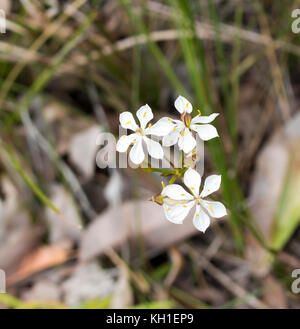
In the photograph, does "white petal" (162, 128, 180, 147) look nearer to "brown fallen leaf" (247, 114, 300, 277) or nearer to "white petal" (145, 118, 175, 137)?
"white petal" (145, 118, 175, 137)

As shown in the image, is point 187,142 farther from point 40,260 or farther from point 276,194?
point 40,260

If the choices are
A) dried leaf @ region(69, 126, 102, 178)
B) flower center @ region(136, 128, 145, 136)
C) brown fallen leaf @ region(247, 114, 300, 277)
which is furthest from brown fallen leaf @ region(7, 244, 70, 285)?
flower center @ region(136, 128, 145, 136)

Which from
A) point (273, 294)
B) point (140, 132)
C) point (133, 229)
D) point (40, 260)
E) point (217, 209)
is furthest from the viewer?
point (40, 260)

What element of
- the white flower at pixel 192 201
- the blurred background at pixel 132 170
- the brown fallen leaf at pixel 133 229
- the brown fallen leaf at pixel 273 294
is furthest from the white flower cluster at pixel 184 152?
the brown fallen leaf at pixel 273 294

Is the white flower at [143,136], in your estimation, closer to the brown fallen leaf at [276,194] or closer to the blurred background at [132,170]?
the blurred background at [132,170]

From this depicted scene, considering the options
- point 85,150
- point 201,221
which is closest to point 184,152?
point 201,221

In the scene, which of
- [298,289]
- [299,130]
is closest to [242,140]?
[299,130]
